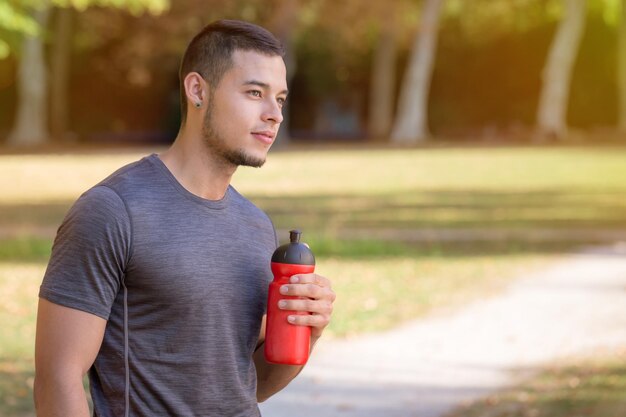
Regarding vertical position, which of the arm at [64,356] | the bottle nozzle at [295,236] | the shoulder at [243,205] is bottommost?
the arm at [64,356]

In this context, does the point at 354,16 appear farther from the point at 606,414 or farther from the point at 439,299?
the point at 606,414

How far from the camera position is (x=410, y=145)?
53688 millimetres

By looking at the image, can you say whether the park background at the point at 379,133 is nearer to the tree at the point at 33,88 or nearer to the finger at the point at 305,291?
the tree at the point at 33,88

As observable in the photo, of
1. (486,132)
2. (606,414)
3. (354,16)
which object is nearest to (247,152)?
(606,414)

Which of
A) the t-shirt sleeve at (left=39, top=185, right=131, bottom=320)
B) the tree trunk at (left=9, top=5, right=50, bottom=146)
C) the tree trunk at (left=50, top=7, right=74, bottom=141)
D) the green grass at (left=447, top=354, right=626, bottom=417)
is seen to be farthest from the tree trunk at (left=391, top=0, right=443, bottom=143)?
the t-shirt sleeve at (left=39, top=185, right=131, bottom=320)

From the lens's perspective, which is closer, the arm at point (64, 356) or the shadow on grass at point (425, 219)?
the arm at point (64, 356)

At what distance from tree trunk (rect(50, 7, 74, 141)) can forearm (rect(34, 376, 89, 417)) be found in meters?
51.3

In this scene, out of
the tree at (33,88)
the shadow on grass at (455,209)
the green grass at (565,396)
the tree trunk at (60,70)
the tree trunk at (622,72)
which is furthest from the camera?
the tree trunk at (622,72)

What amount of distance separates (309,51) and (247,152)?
56.6 metres

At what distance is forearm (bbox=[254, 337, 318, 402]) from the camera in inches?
131

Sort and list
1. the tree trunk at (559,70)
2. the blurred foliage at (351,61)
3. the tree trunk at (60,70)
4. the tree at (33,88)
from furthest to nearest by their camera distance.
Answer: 1. the tree trunk at (559,70)
2. the tree trunk at (60,70)
3. the blurred foliage at (351,61)
4. the tree at (33,88)

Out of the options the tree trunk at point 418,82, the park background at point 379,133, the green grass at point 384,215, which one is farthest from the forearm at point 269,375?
the tree trunk at point 418,82

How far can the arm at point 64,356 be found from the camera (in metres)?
2.82

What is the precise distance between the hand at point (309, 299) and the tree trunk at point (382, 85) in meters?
54.1
